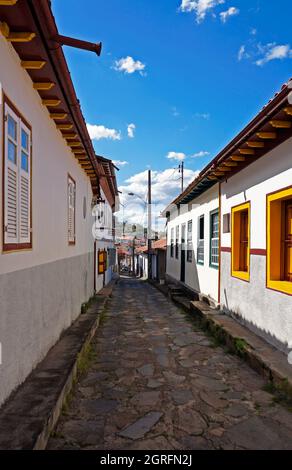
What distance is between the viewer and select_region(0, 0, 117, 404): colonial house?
3.44m

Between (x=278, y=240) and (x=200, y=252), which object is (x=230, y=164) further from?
(x=200, y=252)

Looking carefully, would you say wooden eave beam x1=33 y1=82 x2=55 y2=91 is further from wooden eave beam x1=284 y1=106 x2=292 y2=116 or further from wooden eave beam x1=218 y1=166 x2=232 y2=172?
wooden eave beam x1=218 y1=166 x2=232 y2=172

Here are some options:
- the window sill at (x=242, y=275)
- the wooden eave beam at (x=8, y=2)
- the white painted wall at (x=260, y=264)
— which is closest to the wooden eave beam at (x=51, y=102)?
the wooden eave beam at (x=8, y=2)

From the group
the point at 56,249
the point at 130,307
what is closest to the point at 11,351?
the point at 56,249

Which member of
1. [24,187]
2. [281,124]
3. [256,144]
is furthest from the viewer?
[256,144]

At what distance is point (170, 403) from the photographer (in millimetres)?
4445

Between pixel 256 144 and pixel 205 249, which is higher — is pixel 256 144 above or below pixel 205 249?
above

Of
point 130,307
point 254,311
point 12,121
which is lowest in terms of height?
point 130,307

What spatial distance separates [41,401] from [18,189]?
2.02 m

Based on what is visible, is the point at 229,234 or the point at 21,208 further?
the point at 229,234

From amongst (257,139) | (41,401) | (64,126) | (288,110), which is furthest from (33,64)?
(257,139)
